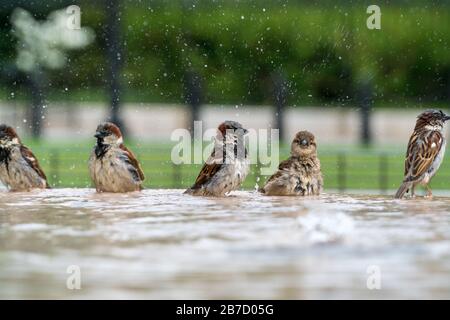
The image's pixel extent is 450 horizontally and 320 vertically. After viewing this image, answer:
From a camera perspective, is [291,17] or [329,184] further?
[291,17]

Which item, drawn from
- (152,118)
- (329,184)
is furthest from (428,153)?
(152,118)

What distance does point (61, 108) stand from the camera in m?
48.6

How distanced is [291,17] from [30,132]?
11636 millimetres

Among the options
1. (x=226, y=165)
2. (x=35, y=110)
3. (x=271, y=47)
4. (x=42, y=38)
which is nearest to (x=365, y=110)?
(x=271, y=47)

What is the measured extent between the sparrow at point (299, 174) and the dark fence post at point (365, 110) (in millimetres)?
27020

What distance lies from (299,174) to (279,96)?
1196 inches

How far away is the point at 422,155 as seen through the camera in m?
11.2

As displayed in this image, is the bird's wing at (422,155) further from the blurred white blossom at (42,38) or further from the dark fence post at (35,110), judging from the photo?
the blurred white blossom at (42,38)

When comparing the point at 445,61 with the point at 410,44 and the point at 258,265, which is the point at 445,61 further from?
the point at 258,265

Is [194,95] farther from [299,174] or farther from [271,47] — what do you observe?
[299,174]

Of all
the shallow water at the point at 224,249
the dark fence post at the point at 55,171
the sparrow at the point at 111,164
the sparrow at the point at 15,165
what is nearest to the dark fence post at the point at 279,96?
the dark fence post at the point at 55,171

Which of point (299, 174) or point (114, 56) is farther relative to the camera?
point (114, 56)

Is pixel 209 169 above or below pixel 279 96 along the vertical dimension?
below

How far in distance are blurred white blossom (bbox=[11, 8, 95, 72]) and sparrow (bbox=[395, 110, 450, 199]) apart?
3126 cm
